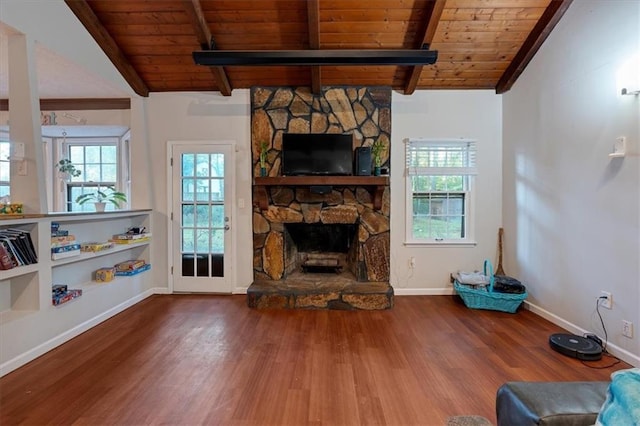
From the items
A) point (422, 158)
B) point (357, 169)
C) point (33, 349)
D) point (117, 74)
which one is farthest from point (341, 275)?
point (117, 74)

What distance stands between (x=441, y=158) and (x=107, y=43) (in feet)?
14.2

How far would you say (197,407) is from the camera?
76.2 inches

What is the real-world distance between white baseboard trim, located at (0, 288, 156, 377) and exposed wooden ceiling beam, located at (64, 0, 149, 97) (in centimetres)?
277

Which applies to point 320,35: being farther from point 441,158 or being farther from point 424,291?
point 424,291

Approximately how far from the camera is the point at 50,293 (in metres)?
2.74

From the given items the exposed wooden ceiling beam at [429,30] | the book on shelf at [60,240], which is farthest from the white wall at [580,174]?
the book on shelf at [60,240]

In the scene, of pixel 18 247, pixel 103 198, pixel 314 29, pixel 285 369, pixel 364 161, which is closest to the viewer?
pixel 285 369

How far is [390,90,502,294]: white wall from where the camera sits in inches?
164

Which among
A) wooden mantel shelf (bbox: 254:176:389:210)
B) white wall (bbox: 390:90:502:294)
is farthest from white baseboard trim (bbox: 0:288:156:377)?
white wall (bbox: 390:90:502:294)

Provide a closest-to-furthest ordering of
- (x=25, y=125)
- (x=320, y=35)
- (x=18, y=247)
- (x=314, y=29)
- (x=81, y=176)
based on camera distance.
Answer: (x=18, y=247) < (x=25, y=125) < (x=314, y=29) < (x=320, y=35) < (x=81, y=176)

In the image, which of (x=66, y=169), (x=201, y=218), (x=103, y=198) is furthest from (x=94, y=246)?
(x=66, y=169)

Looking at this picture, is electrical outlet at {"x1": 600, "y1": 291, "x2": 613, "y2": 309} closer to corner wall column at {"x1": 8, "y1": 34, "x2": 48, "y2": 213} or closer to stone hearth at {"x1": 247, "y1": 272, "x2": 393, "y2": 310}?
stone hearth at {"x1": 247, "y1": 272, "x2": 393, "y2": 310}

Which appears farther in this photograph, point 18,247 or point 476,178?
point 476,178

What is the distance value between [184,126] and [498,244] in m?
4.62
